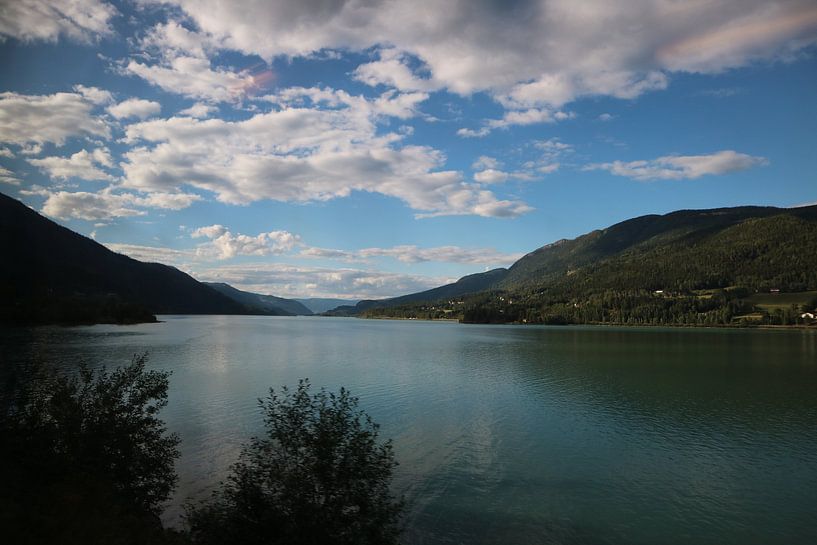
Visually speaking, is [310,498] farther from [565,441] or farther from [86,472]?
[565,441]

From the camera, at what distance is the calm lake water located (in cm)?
2086

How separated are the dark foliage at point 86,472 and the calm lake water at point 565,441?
2.86 meters

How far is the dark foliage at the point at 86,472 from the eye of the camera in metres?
14.1

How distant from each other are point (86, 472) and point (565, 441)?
2876 centimetres

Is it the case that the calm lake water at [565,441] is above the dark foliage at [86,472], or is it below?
below

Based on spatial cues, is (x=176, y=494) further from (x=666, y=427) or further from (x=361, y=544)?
(x=666, y=427)

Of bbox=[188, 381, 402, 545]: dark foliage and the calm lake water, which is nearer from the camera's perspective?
bbox=[188, 381, 402, 545]: dark foliage

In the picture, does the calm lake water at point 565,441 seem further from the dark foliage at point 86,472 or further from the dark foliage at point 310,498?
the dark foliage at point 310,498

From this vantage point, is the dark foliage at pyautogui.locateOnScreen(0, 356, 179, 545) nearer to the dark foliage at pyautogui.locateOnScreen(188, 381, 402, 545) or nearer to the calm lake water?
the dark foliage at pyautogui.locateOnScreen(188, 381, 402, 545)

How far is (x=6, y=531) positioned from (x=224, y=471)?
13.3 meters

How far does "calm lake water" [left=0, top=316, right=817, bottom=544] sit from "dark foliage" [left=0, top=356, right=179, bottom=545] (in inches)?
112

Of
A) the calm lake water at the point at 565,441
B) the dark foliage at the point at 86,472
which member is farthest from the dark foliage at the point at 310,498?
the calm lake water at the point at 565,441

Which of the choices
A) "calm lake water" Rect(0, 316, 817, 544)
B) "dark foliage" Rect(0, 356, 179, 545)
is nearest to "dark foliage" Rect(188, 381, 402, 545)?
"dark foliage" Rect(0, 356, 179, 545)

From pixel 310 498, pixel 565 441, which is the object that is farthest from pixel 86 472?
pixel 565 441
